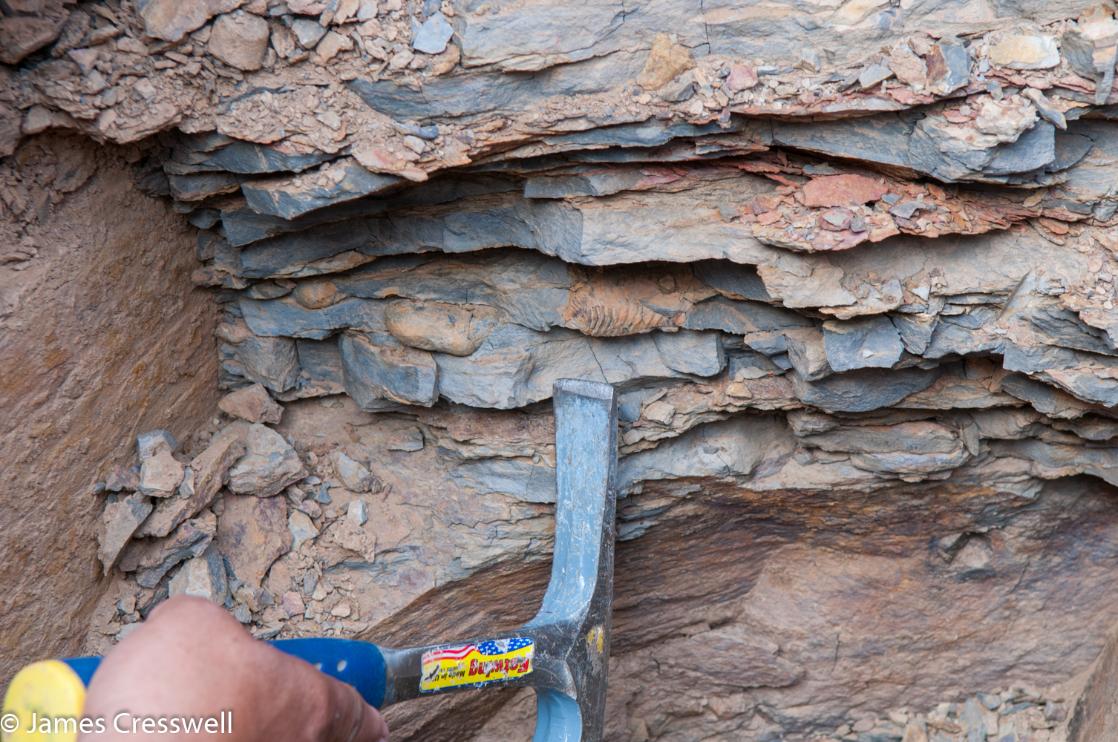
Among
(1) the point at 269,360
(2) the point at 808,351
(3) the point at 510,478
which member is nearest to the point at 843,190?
(2) the point at 808,351

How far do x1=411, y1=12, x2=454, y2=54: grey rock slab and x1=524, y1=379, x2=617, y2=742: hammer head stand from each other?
3.89ft

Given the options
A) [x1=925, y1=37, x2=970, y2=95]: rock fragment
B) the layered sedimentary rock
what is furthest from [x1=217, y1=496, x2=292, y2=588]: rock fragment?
[x1=925, y1=37, x2=970, y2=95]: rock fragment

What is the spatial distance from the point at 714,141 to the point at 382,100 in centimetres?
99

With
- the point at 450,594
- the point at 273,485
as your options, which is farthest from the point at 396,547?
the point at 273,485

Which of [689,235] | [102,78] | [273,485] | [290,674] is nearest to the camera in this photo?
[290,674]

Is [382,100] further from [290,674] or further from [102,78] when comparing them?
[290,674]

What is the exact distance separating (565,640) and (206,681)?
1673 mm

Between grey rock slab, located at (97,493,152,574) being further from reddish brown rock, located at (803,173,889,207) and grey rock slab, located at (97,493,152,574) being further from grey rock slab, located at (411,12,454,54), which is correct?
reddish brown rock, located at (803,173,889,207)

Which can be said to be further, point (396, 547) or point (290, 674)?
A: point (396, 547)

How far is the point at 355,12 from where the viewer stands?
2.84 m

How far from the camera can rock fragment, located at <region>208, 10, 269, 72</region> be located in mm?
2848

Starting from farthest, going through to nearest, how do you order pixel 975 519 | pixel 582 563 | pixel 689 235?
pixel 975 519
pixel 582 563
pixel 689 235

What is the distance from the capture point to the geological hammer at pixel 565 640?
255 cm

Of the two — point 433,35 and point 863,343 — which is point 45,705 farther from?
point 863,343
